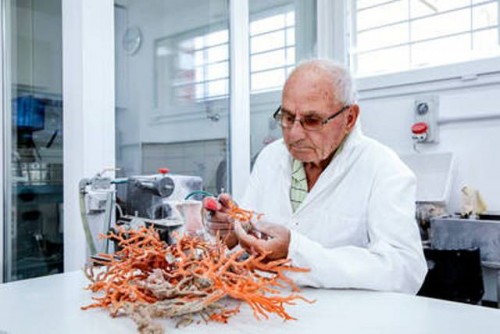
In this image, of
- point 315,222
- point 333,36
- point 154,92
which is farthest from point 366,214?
point 333,36

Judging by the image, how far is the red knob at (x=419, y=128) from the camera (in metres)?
2.26

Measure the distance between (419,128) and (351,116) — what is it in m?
0.98

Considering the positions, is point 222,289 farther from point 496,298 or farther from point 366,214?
point 496,298

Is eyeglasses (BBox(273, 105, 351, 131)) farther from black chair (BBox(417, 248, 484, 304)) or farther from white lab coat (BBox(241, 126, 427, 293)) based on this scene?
black chair (BBox(417, 248, 484, 304))

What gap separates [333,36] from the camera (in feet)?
9.29

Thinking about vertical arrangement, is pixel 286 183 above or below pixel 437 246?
above

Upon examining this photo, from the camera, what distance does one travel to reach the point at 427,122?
2.28m

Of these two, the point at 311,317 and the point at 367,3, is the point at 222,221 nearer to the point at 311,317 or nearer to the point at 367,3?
the point at 311,317

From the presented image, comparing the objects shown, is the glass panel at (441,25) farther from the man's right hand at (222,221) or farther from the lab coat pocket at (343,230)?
the man's right hand at (222,221)

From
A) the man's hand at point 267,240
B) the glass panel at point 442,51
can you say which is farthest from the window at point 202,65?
the man's hand at point 267,240

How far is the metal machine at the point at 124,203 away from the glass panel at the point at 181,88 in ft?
1.38

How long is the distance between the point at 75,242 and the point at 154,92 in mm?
820

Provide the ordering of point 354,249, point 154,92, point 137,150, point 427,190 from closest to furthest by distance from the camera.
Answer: point 354,249 < point 137,150 < point 154,92 < point 427,190

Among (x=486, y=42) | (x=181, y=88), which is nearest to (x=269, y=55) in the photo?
(x=181, y=88)
